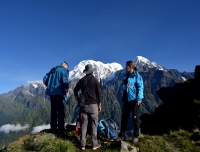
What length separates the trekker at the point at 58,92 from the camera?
13102 millimetres

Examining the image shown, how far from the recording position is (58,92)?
13.0 meters

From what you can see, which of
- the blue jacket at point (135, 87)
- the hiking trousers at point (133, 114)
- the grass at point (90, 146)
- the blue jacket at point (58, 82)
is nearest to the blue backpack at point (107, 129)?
the grass at point (90, 146)

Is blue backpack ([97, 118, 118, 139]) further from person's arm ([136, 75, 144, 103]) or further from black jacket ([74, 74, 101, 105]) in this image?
person's arm ([136, 75, 144, 103])

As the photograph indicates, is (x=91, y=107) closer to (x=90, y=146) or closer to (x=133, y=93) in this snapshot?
(x=90, y=146)

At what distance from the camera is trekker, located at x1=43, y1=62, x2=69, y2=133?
1310cm

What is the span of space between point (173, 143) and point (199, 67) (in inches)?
425

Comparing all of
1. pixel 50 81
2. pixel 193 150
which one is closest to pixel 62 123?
pixel 50 81

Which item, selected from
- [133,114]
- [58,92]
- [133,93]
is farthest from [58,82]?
[133,114]

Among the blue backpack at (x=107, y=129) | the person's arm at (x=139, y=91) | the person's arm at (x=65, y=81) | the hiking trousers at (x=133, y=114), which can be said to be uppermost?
the person's arm at (x=65, y=81)

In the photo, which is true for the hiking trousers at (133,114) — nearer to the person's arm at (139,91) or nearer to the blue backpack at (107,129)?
Result: the person's arm at (139,91)

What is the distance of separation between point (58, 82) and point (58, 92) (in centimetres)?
66

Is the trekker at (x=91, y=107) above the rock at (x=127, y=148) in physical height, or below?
above

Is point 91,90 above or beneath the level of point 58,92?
beneath

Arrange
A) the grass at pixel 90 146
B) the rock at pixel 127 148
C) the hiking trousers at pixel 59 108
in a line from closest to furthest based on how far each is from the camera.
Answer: the rock at pixel 127 148 < the grass at pixel 90 146 < the hiking trousers at pixel 59 108
